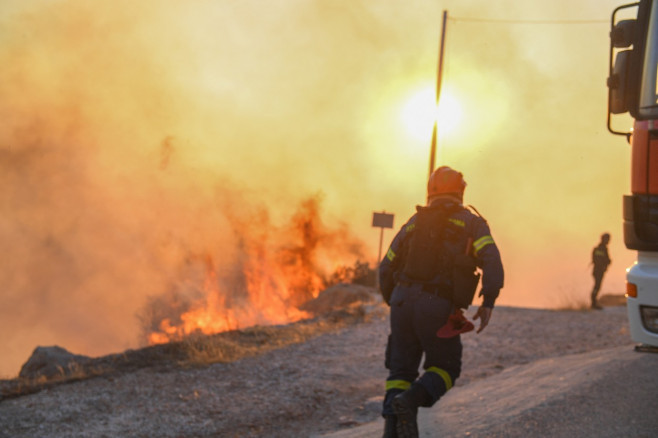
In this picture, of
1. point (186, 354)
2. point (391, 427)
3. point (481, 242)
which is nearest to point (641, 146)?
point (481, 242)

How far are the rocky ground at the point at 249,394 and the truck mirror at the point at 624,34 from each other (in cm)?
445

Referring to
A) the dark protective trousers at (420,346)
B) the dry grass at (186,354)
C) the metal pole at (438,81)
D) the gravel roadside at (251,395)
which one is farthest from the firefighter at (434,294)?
the metal pole at (438,81)

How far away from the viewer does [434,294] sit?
15.2ft

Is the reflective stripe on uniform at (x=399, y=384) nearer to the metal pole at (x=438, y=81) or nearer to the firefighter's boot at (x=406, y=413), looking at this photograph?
the firefighter's boot at (x=406, y=413)

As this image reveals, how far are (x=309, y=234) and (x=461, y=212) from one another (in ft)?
73.8

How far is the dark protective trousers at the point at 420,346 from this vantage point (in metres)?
4.50

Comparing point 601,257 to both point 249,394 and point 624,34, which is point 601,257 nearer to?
point 249,394

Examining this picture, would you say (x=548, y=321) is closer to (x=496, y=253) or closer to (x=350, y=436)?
(x=350, y=436)

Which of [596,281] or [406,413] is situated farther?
[596,281]

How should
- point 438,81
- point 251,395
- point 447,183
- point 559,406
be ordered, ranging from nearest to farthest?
point 447,183
point 559,406
point 251,395
point 438,81

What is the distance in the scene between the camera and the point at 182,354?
11.1 m

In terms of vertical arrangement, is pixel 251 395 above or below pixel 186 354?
below

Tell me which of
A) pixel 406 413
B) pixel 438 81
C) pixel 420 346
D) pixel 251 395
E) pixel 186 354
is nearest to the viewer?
pixel 406 413

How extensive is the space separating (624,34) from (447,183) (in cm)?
176
